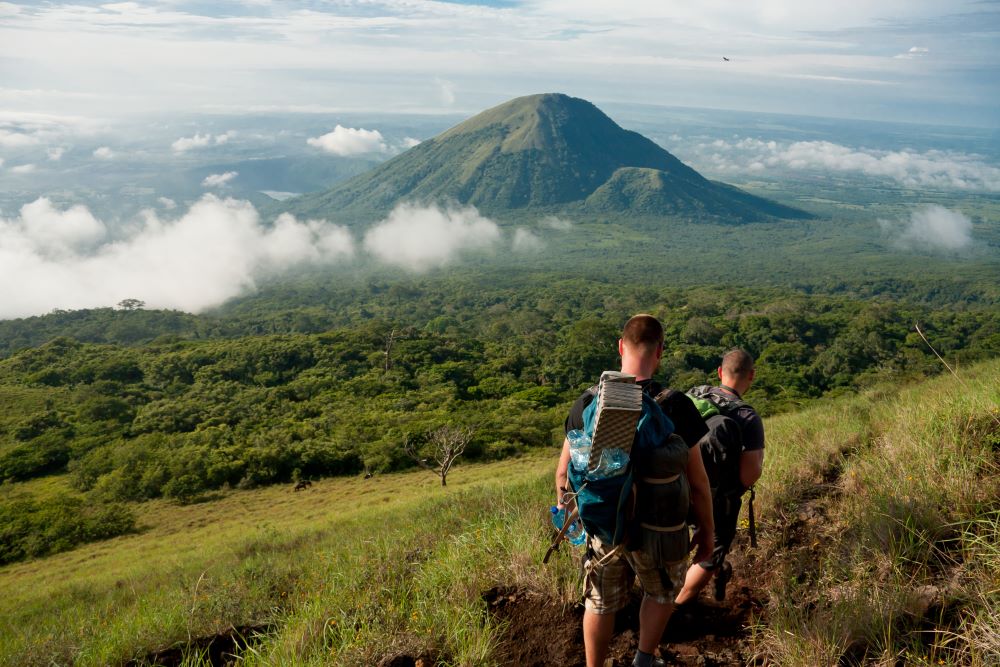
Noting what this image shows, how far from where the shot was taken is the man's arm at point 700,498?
267 cm

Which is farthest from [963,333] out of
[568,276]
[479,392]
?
[568,276]

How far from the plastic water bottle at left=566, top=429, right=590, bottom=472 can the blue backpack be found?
1.0 inches

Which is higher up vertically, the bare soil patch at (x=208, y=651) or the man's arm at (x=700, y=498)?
the man's arm at (x=700, y=498)

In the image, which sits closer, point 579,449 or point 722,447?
point 579,449

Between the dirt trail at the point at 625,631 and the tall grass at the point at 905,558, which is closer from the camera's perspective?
the tall grass at the point at 905,558

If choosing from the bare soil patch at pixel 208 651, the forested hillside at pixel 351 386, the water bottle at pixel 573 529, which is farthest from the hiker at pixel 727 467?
the forested hillside at pixel 351 386

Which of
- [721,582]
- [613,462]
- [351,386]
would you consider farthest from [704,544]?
[351,386]

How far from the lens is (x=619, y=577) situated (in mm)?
2719

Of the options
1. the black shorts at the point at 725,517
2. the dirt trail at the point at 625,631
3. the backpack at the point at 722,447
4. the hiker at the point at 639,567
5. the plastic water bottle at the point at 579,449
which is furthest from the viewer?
the black shorts at the point at 725,517

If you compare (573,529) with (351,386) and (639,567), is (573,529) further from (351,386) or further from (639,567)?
(351,386)

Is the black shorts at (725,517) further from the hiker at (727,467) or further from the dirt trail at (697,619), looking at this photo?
the dirt trail at (697,619)

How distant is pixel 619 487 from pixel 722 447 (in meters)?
1.02

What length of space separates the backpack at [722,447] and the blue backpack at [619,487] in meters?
0.84

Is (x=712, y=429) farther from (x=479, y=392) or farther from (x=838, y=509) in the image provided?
(x=479, y=392)
